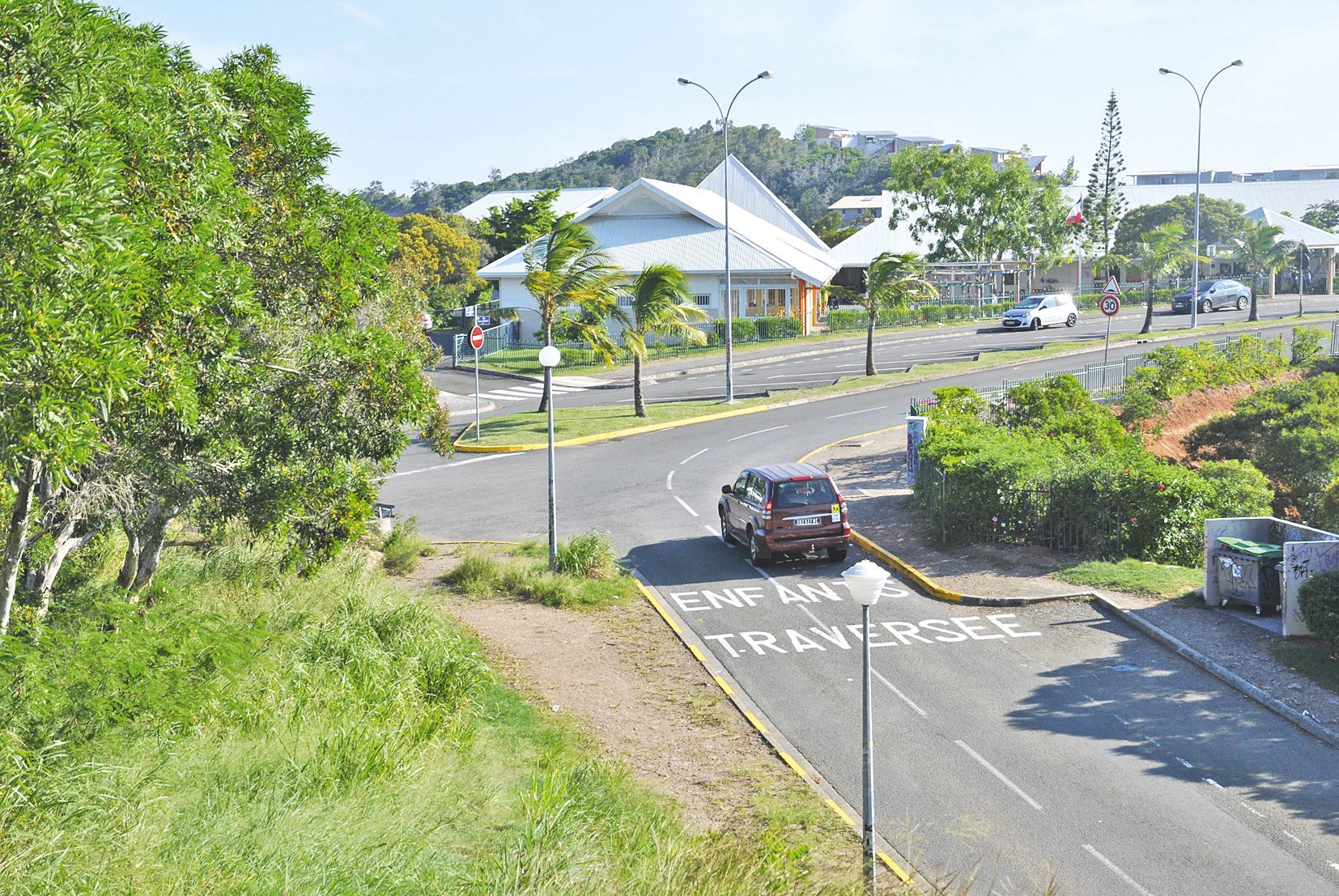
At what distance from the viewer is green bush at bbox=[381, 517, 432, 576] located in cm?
2027

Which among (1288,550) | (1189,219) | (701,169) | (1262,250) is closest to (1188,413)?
(1288,550)

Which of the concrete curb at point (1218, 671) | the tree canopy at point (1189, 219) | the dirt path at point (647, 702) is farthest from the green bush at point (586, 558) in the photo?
the tree canopy at point (1189, 219)

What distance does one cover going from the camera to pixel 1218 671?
14.5 metres

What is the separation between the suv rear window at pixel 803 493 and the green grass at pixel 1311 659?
7122 millimetres

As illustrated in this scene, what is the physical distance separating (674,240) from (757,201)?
20722mm

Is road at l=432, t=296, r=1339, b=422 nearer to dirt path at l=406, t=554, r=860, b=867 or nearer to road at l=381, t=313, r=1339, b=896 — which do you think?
road at l=381, t=313, r=1339, b=896

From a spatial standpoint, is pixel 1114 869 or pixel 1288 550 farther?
pixel 1288 550

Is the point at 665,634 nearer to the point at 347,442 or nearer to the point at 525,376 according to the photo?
the point at 347,442

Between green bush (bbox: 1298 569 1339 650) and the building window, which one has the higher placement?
the building window

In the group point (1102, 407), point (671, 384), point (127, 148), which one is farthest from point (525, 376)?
point (127, 148)

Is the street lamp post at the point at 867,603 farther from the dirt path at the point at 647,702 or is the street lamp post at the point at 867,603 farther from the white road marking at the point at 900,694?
the white road marking at the point at 900,694

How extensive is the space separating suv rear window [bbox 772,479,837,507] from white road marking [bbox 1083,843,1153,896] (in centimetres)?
990

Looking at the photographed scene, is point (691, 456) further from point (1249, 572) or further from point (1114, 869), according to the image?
point (1114, 869)

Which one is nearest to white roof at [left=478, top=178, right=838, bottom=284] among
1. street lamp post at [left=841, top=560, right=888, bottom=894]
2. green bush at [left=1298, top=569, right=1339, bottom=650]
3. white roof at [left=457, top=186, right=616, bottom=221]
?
white roof at [left=457, top=186, right=616, bottom=221]
